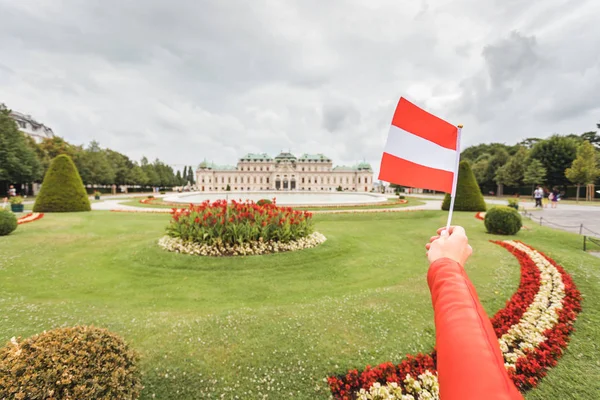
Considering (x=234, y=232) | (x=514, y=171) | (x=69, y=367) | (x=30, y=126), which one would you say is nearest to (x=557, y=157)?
(x=514, y=171)

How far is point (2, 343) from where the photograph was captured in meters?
3.65

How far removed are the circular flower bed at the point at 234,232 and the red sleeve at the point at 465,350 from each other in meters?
7.25

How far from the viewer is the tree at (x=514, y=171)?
4762 centimetres

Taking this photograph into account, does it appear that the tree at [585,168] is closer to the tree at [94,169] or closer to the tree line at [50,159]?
the tree line at [50,159]

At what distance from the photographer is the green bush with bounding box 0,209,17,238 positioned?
10195 millimetres

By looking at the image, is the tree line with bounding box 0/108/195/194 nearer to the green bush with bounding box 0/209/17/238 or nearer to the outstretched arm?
the green bush with bounding box 0/209/17/238

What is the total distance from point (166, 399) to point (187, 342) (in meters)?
0.83

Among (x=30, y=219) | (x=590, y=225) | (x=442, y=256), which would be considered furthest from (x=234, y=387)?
(x=590, y=225)

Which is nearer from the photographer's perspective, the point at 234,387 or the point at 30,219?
the point at 234,387

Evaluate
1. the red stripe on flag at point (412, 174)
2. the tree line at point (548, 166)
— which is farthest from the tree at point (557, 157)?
the red stripe on flag at point (412, 174)

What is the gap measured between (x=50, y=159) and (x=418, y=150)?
61901 millimetres

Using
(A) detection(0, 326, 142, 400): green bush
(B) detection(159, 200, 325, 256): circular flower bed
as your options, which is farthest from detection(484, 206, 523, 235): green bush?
(A) detection(0, 326, 142, 400): green bush

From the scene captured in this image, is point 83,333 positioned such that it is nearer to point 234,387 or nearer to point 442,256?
point 234,387

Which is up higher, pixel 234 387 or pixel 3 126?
pixel 3 126
